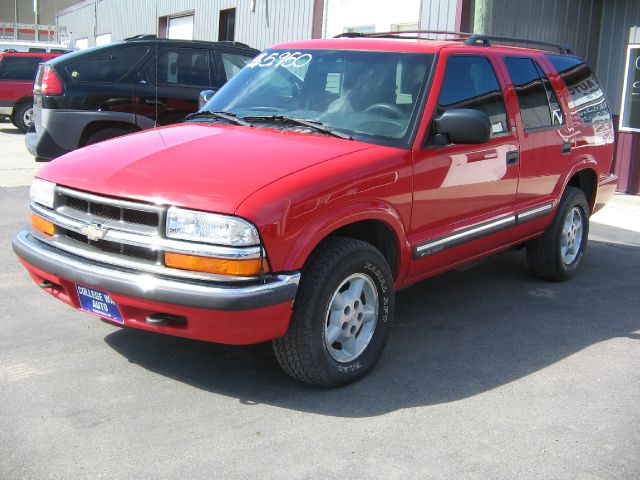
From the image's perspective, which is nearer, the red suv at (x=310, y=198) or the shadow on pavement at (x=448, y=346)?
the red suv at (x=310, y=198)

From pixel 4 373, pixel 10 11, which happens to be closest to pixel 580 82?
pixel 4 373

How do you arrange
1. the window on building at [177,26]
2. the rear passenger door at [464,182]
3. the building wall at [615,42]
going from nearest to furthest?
the rear passenger door at [464,182], the building wall at [615,42], the window on building at [177,26]

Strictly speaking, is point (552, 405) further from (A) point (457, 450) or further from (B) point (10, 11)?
(B) point (10, 11)

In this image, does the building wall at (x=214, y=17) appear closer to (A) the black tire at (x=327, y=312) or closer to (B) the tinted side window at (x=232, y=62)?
(B) the tinted side window at (x=232, y=62)

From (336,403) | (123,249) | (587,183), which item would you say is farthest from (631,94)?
(123,249)

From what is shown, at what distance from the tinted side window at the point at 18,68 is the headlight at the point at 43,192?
1443 centimetres

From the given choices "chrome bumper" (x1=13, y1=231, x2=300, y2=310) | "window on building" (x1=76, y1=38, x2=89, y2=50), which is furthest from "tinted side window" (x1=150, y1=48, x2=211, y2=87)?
"window on building" (x1=76, y1=38, x2=89, y2=50)

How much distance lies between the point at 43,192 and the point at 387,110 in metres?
2.02

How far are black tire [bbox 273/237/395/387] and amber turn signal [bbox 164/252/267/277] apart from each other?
0.33 metres

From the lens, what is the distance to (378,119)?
4.67 meters

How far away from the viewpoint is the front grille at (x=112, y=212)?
12.4 ft

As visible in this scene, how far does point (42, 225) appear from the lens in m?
4.30

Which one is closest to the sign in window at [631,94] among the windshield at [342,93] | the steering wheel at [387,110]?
the windshield at [342,93]

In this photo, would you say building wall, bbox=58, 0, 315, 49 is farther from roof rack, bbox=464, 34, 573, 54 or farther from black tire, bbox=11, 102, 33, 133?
roof rack, bbox=464, 34, 573, 54
